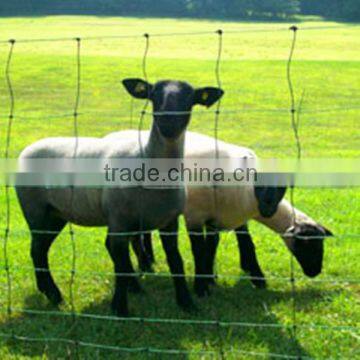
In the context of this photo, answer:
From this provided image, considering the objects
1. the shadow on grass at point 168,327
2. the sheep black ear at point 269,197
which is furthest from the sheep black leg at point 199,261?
the sheep black ear at point 269,197

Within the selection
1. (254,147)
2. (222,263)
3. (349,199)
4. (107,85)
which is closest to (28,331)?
(222,263)

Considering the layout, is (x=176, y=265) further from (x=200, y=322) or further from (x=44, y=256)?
(x=44, y=256)

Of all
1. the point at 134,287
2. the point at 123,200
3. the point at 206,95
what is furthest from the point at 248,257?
the point at 206,95

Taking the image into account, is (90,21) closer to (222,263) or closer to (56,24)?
(56,24)

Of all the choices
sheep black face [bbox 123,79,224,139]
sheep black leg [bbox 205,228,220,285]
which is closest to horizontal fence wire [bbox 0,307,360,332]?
sheep black leg [bbox 205,228,220,285]

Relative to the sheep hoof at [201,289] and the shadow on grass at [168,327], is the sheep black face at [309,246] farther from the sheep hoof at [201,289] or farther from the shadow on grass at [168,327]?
the sheep hoof at [201,289]

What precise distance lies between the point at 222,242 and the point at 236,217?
142cm

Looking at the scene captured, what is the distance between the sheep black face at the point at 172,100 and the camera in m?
5.89

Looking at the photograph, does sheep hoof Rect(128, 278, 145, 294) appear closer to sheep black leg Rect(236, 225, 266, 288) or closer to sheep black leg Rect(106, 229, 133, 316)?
sheep black leg Rect(106, 229, 133, 316)

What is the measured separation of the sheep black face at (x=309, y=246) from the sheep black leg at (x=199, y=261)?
0.77 metres

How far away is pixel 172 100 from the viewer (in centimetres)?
592

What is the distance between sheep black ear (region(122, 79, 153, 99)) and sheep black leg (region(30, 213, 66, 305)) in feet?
4.45

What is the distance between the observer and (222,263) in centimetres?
773

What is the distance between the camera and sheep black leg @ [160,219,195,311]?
6.43 meters
